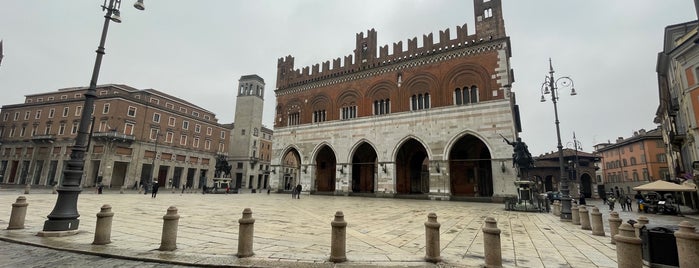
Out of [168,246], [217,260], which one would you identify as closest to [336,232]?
[217,260]

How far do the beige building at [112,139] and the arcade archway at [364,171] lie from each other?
26.2m

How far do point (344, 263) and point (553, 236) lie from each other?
6382 millimetres

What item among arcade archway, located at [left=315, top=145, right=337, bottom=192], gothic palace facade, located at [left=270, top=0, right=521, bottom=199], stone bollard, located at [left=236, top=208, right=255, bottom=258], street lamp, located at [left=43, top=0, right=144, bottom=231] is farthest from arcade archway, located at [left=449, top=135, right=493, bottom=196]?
street lamp, located at [left=43, top=0, right=144, bottom=231]

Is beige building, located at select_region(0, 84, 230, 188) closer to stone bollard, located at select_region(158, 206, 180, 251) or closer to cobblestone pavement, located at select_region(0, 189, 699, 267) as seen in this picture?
cobblestone pavement, located at select_region(0, 189, 699, 267)

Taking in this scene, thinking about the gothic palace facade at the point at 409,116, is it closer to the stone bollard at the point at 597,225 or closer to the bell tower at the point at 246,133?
the stone bollard at the point at 597,225

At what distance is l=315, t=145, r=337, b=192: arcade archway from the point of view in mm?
32094

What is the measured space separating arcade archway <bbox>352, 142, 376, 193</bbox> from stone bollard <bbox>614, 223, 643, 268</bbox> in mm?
25674

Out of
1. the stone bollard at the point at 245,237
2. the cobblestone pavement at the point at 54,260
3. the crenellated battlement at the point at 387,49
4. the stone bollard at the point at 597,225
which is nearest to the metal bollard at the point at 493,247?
the stone bollard at the point at 245,237

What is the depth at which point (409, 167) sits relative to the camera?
29281 millimetres

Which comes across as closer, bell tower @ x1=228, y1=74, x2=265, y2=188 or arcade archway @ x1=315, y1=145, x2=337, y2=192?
arcade archway @ x1=315, y1=145, x2=337, y2=192

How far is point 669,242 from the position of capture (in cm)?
489

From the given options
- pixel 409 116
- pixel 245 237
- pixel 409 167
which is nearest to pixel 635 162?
pixel 409 167

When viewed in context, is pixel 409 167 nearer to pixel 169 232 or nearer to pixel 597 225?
pixel 597 225

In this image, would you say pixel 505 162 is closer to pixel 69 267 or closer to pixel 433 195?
pixel 433 195
